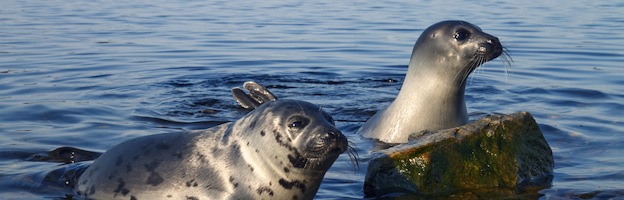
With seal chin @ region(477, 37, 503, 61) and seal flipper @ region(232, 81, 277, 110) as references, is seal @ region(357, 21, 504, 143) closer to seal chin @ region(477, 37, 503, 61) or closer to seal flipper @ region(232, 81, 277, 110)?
seal chin @ region(477, 37, 503, 61)

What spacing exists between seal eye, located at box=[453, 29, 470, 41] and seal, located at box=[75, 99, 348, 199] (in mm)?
2432

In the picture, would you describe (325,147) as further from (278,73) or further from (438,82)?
(278,73)

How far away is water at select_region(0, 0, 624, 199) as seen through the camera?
277 inches

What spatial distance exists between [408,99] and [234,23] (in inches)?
435

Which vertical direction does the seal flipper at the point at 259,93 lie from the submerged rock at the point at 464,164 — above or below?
above

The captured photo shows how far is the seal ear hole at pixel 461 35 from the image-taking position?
7273 mm

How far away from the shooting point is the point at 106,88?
1002cm

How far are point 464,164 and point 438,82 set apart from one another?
1593 mm

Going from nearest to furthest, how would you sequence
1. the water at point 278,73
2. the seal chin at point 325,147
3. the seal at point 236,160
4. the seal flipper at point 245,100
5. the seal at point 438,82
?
the seal chin at point 325,147
the seal at point 236,160
the seal flipper at point 245,100
the water at point 278,73
the seal at point 438,82

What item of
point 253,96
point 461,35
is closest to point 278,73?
point 461,35

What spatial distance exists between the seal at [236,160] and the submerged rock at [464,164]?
850 mm

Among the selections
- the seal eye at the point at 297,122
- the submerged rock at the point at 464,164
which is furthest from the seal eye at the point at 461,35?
the seal eye at the point at 297,122

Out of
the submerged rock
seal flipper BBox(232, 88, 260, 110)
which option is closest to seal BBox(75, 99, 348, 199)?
seal flipper BBox(232, 88, 260, 110)

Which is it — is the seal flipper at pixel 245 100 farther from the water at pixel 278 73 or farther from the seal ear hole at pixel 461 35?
the seal ear hole at pixel 461 35
